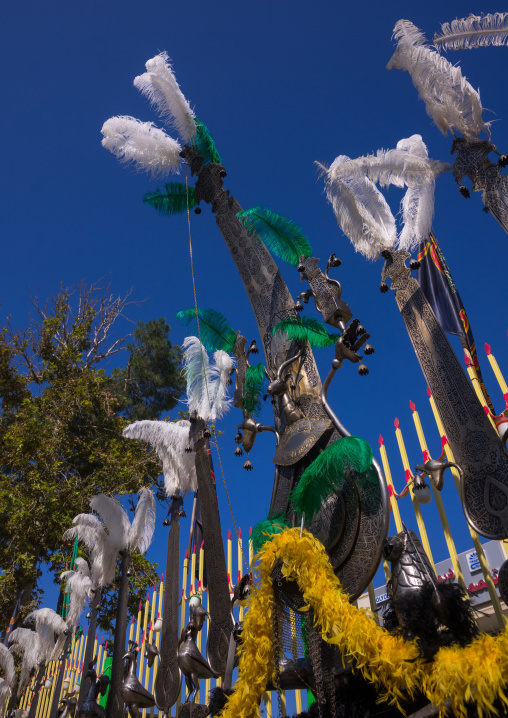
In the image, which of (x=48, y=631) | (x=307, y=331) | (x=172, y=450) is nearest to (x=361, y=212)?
(x=307, y=331)

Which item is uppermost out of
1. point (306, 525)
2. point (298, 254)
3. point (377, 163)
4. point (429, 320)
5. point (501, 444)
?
point (377, 163)

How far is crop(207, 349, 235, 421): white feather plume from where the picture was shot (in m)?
5.92

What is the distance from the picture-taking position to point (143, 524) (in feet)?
21.4

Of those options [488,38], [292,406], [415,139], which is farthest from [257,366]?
[488,38]

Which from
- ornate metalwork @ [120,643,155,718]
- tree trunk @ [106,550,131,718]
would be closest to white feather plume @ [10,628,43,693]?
tree trunk @ [106,550,131,718]

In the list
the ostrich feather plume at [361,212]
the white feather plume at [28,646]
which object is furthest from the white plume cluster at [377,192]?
the white feather plume at [28,646]

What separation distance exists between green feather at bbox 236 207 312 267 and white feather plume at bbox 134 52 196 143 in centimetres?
148

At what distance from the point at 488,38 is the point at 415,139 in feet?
3.76

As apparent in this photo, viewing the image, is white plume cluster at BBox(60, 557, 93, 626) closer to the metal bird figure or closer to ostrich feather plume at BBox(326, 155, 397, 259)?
the metal bird figure

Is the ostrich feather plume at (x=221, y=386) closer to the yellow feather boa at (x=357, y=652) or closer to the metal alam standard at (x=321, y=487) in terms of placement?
the metal alam standard at (x=321, y=487)

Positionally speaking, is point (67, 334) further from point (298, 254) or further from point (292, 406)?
point (292, 406)

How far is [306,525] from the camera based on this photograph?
12.2 feet

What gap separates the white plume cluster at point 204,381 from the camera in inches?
235

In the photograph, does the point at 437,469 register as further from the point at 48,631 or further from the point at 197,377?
the point at 48,631
